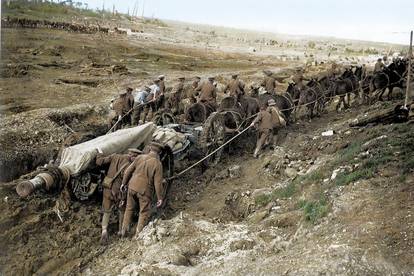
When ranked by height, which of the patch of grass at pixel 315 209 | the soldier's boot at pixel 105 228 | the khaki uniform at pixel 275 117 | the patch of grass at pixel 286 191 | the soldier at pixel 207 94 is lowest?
the soldier's boot at pixel 105 228

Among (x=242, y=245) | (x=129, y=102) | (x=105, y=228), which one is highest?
(x=129, y=102)

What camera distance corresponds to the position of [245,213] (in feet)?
23.5

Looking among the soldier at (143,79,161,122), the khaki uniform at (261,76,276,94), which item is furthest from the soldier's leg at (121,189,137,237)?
the khaki uniform at (261,76,276,94)

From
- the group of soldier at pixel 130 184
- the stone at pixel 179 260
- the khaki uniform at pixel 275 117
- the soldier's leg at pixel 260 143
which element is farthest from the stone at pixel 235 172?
the stone at pixel 179 260

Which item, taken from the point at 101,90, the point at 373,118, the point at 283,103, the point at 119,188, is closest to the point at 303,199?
the point at 119,188

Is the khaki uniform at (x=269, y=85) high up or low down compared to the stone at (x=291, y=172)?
up

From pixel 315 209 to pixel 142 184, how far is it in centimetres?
208

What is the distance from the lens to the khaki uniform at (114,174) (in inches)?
245

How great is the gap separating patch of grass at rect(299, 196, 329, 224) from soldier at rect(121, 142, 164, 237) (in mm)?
1774

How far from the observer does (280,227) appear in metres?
6.07

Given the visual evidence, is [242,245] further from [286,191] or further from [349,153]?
[349,153]

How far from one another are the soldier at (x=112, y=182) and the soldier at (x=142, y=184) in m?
0.16

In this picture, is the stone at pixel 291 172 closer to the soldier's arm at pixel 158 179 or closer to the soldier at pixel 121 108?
the soldier's arm at pixel 158 179

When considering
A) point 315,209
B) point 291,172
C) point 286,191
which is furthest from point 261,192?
point 315,209
